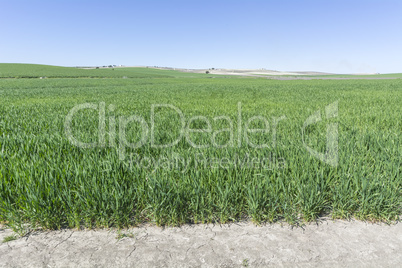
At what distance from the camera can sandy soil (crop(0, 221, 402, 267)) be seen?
6.11ft

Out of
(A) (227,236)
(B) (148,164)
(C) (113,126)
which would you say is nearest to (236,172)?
(A) (227,236)

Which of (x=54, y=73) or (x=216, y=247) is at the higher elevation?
(x=54, y=73)

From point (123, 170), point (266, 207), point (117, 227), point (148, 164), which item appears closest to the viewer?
point (117, 227)

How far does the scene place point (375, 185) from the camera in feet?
8.16

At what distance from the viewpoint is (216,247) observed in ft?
6.60

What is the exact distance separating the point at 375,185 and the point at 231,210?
4.91 ft

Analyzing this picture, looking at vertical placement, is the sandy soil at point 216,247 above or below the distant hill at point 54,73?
below

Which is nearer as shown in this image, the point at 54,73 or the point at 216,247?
the point at 216,247

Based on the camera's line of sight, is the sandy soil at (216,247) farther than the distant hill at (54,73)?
No

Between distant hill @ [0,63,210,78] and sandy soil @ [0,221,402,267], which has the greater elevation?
distant hill @ [0,63,210,78]

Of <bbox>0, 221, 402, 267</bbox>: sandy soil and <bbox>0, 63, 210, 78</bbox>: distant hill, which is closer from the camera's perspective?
<bbox>0, 221, 402, 267</bbox>: sandy soil

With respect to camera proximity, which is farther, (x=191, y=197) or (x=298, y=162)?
(x=298, y=162)

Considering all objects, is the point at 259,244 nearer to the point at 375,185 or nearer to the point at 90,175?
the point at 375,185

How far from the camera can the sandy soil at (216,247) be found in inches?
73.3
